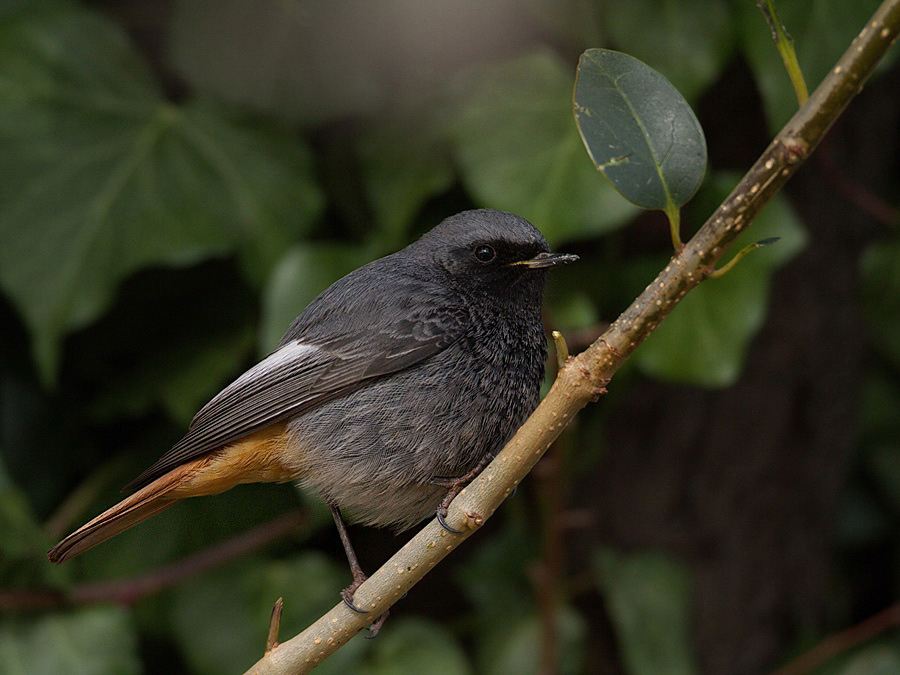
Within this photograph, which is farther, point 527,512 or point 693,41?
point 527,512

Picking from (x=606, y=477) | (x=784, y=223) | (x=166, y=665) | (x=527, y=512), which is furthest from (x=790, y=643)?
(x=166, y=665)

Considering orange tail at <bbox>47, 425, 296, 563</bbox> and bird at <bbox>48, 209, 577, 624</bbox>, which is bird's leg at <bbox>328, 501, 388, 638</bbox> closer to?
bird at <bbox>48, 209, 577, 624</bbox>

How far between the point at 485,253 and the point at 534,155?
0.99 metres

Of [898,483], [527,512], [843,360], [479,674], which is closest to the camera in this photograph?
[479,674]

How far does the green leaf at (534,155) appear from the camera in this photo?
2.08 m

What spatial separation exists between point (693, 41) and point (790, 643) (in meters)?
2.27

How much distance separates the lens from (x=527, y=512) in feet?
10.0

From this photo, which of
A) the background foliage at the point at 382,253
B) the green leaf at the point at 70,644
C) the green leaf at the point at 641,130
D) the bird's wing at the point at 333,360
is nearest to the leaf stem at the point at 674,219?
the green leaf at the point at 641,130

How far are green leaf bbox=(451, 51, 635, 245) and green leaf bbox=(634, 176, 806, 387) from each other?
493mm

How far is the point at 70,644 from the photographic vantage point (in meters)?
2.43

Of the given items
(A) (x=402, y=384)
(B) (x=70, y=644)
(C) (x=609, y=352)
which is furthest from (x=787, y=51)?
(B) (x=70, y=644)

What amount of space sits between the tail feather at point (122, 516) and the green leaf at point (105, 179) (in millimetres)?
1094

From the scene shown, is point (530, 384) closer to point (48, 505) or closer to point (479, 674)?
point (479, 674)

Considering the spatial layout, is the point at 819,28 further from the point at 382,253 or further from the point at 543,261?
the point at 382,253
